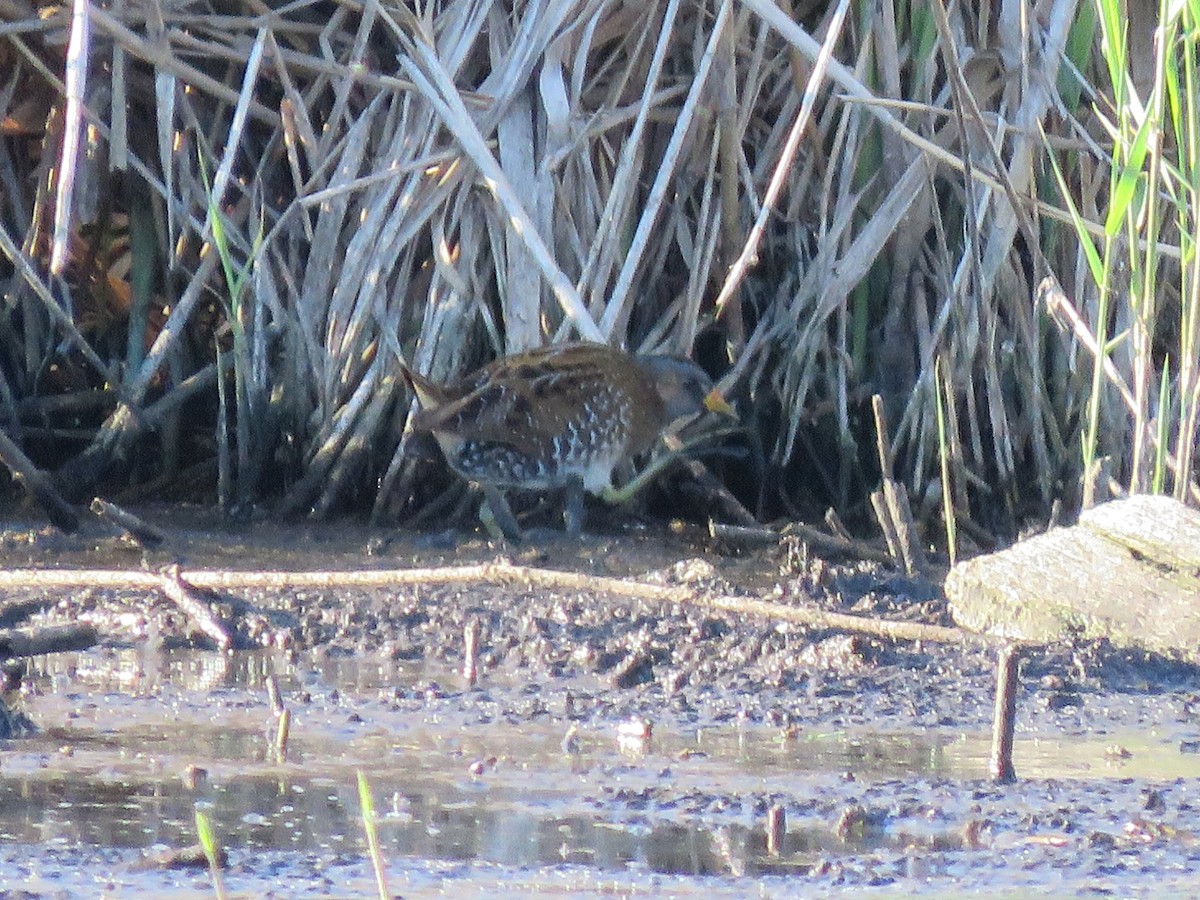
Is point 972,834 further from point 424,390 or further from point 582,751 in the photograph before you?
point 424,390

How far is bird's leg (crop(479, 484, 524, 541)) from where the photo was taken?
579 centimetres

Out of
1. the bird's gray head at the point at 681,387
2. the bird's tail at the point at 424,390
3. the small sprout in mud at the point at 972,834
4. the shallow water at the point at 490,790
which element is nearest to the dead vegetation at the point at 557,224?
the bird's gray head at the point at 681,387

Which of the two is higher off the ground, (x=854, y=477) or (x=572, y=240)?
(x=572, y=240)

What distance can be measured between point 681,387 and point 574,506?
0.49 metres

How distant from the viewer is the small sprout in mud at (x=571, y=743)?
3611mm

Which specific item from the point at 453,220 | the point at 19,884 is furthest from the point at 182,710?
the point at 453,220

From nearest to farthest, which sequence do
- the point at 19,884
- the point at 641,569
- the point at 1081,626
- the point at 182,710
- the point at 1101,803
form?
the point at 19,884
the point at 1101,803
the point at 182,710
the point at 1081,626
the point at 641,569

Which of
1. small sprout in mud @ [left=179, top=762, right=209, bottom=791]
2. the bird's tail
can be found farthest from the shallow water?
the bird's tail

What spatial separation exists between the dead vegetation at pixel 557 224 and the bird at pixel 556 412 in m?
0.13

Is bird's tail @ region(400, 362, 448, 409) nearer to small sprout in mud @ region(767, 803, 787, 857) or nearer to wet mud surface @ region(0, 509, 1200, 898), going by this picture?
wet mud surface @ region(0, 509, 1200, 898)

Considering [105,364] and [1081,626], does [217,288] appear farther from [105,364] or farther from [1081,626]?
[1081,626]

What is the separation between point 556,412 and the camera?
5.98 m

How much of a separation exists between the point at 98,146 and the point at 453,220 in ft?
3.48

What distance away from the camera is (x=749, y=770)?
351 cm
